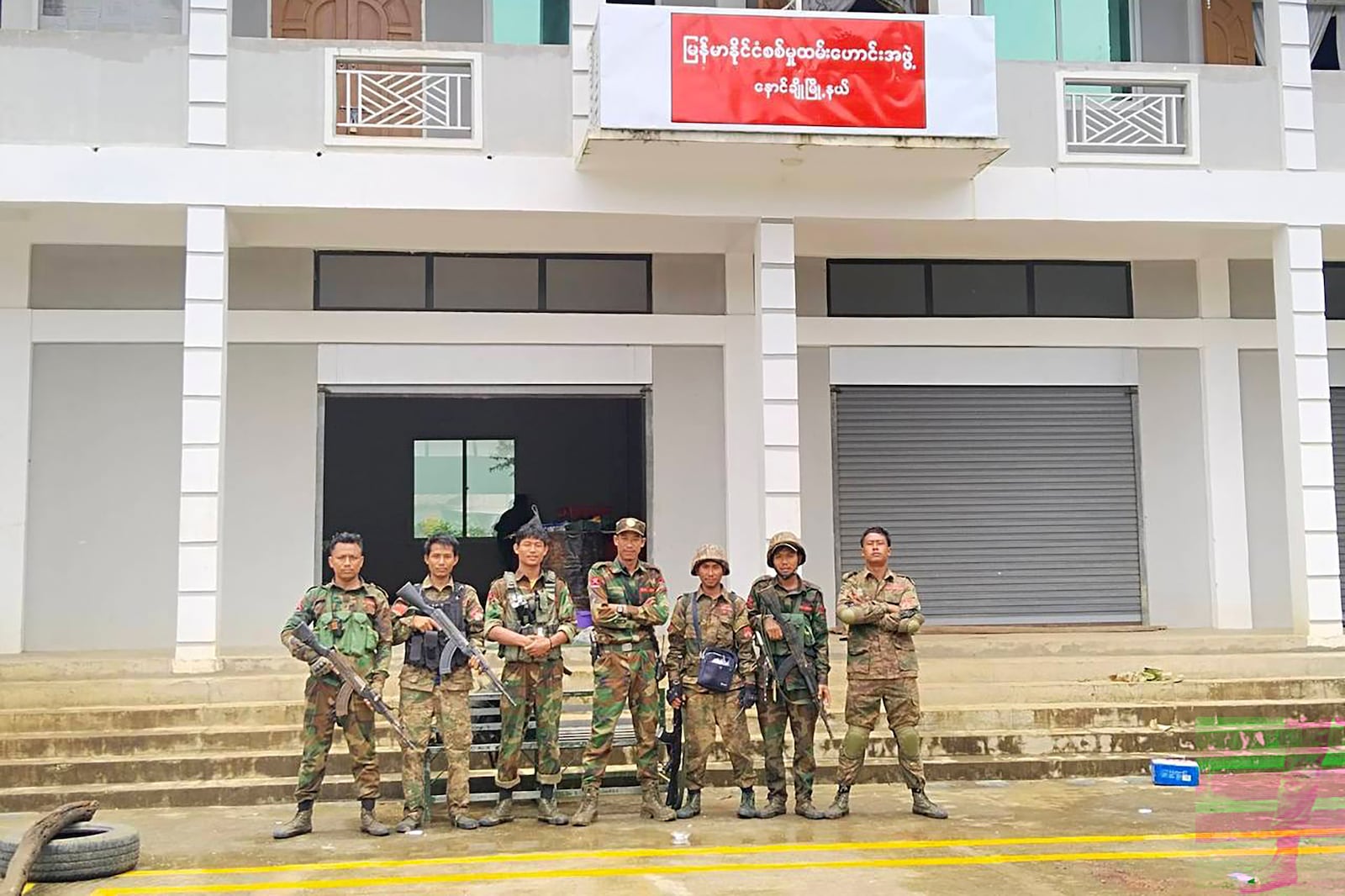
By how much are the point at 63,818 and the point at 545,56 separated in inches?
272

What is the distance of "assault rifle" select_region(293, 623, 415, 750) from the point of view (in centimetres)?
689

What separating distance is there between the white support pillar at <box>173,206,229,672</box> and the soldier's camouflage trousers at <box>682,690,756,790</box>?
4.17 meters

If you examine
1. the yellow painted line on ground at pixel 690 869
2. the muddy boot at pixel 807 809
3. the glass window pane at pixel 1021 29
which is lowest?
the yellow painted line on ground at pixel 690 869

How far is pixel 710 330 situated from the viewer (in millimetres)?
12086

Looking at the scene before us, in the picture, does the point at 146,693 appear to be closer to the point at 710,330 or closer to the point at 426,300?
the point at 426,300

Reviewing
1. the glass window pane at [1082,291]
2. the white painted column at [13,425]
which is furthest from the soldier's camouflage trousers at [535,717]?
the glass window pane at [1082,291]

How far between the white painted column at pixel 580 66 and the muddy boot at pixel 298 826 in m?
5.64

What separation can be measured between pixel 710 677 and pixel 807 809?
1.04 metres

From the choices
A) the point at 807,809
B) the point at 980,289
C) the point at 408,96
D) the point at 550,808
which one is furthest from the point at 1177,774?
the point at 408,96

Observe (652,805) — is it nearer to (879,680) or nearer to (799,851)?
(799,851)

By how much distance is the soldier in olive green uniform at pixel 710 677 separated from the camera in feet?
24.3

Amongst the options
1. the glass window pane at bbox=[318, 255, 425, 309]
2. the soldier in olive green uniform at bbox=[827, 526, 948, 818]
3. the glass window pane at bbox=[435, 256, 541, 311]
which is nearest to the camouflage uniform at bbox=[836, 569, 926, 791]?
the soldier in olive green uniform at bbox=[827, 526, 948, 818]

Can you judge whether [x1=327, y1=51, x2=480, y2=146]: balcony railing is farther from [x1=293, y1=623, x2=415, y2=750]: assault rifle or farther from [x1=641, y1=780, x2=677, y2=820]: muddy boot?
[x1=641, y1=780, x2=677, y2=820]: muddy boot

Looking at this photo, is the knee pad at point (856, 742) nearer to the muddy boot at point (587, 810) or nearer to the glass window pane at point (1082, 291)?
the muddy boot at point (587, 810)
